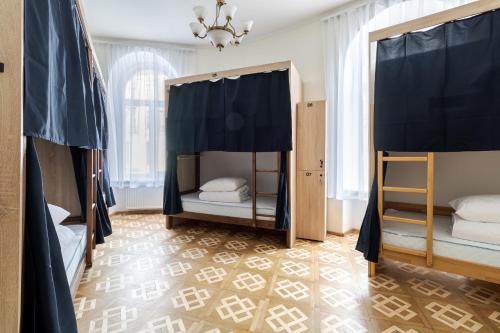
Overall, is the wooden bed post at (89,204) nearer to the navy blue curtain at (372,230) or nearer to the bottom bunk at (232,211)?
the bottom bunk at (232,211)

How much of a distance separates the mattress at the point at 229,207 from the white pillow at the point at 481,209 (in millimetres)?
1847

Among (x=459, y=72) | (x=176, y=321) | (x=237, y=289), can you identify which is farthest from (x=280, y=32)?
(x=176, y=321)

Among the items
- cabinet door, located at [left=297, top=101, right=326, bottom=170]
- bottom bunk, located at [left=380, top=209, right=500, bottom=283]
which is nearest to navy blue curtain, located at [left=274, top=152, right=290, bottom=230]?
cabinet door, located at [left=297, top=101, right=326, bottom=170]

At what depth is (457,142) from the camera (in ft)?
6.63

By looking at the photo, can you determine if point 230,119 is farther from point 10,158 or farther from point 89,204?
point 10,158

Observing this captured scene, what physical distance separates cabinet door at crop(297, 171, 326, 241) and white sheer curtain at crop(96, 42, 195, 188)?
2.61 m

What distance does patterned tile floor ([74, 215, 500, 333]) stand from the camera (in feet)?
5.78

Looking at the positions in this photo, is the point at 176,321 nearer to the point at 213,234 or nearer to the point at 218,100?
the point at 213,234

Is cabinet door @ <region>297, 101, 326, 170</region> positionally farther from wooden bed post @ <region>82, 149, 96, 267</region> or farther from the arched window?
the arched window

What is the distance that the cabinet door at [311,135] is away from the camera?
330cm

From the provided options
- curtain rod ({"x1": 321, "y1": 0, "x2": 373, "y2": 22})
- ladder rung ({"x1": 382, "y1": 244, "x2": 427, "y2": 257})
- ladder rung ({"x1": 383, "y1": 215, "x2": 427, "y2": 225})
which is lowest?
ladder rung ({"x1": 382, "y1": 244, "x2": 427, "y2": 257})

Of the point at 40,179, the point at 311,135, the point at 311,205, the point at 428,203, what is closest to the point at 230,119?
the point at 311,135

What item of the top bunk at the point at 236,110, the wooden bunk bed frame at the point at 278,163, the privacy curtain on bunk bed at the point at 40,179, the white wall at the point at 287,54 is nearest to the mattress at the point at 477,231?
the wooden bunk bed frame at the point at 278,163

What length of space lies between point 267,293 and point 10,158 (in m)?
1.91
